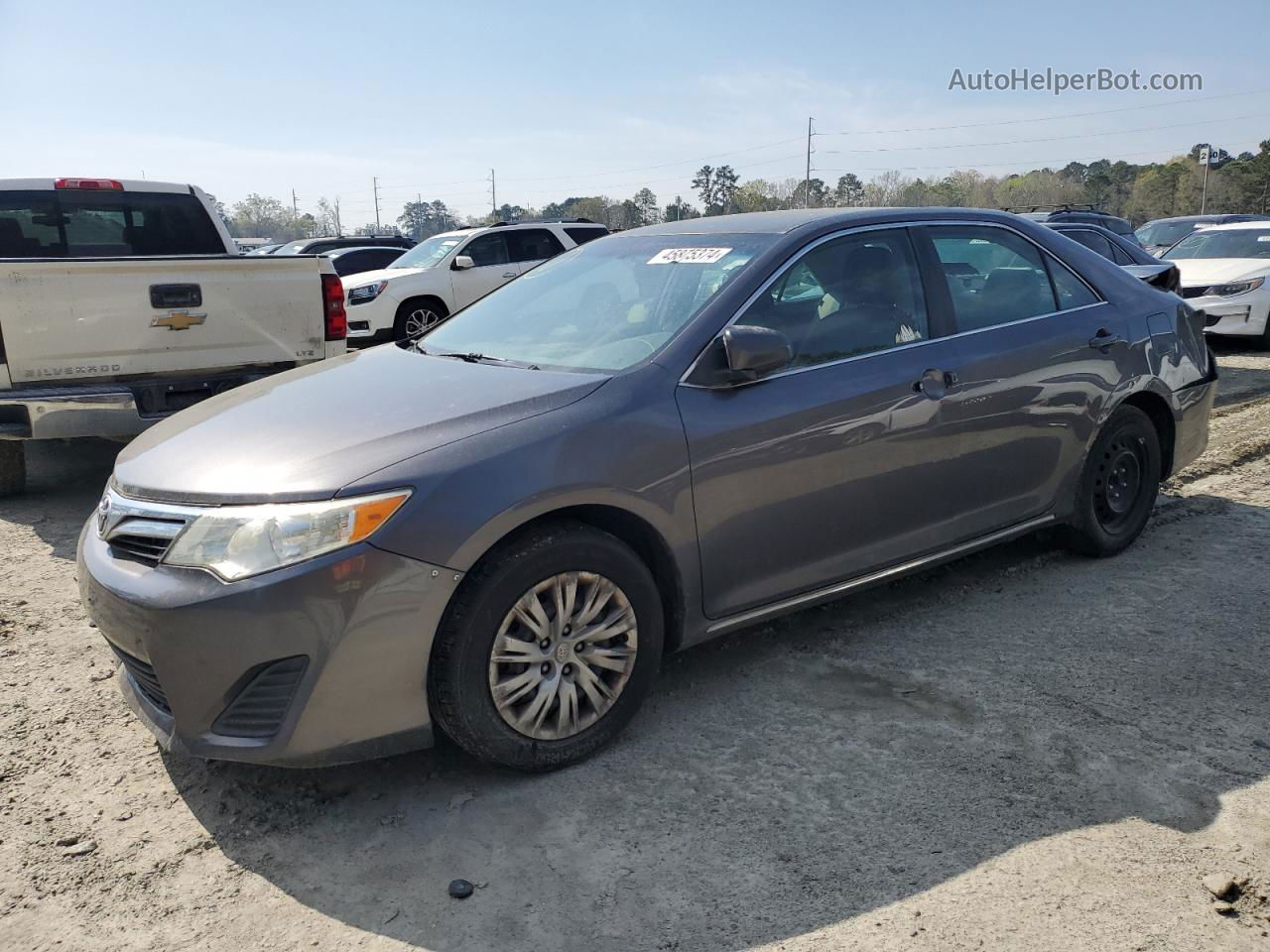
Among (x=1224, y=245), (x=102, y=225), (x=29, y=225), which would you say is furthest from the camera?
(x=1224, y=245)

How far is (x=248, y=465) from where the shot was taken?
297cm

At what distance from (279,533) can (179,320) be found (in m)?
3.78

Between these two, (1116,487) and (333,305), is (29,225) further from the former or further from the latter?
(1116,487)

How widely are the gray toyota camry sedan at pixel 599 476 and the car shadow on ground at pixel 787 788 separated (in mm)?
260

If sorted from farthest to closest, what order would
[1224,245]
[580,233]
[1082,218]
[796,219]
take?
[1082,218]
[580,233]
[1224,245]
[796,219]

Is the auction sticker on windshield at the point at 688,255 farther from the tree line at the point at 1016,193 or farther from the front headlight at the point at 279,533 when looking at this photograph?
the tree line at the point at 1016,193

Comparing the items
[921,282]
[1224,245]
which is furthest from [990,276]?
[1224,245]

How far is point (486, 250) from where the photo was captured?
14.9m

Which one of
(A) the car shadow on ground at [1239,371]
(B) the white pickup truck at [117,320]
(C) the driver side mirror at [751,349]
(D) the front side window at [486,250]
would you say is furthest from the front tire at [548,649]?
(D) the front side window at [486,250]

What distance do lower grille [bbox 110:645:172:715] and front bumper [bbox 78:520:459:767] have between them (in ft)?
0.10

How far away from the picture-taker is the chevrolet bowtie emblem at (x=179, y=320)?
19.4 feet

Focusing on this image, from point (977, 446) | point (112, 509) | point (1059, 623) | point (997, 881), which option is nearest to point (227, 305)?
point (112, 509)

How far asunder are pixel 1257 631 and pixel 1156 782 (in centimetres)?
145

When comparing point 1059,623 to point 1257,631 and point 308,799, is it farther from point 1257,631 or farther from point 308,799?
point 308,799
